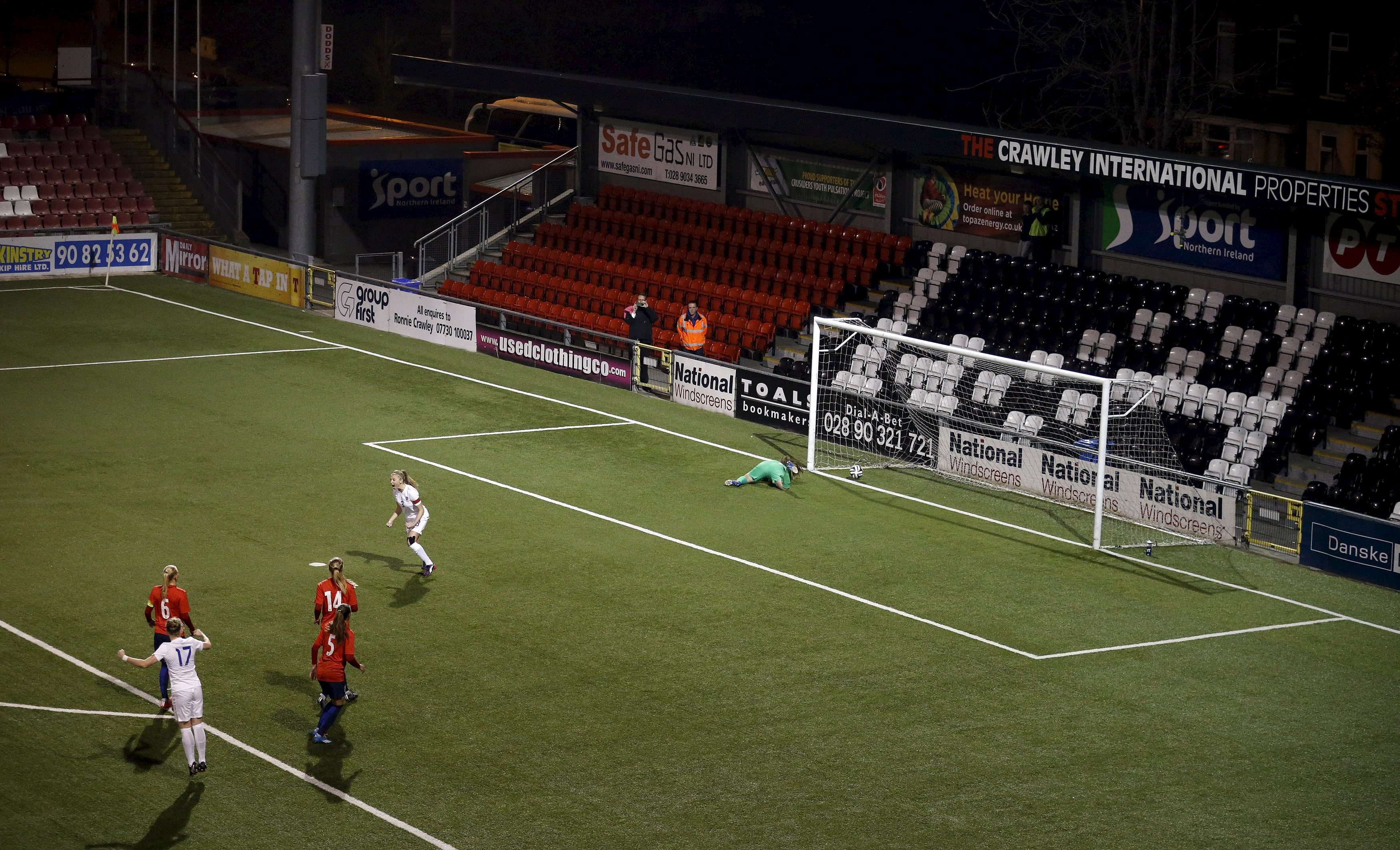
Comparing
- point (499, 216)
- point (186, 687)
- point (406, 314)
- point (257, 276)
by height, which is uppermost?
point (499, 216)

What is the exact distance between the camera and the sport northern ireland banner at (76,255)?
41219mm

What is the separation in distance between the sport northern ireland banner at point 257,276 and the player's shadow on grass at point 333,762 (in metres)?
24.4

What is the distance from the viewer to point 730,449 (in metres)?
28.2

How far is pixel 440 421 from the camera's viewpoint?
29.5 meters

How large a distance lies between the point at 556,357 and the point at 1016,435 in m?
11.1

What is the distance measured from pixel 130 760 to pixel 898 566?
1056 cm

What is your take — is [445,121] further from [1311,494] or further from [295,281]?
[1311,494]

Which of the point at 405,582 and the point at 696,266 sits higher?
the point at 696,266

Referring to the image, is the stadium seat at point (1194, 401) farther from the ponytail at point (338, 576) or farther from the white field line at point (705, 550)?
the ponytail at point (338, 576)

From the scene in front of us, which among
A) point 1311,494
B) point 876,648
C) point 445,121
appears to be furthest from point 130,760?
point 445,121

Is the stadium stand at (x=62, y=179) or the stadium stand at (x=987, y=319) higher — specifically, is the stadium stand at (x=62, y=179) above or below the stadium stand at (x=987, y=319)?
above

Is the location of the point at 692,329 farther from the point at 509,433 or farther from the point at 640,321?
the point at 509,433

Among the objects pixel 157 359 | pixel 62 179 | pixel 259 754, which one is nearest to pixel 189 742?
pixel 259 754

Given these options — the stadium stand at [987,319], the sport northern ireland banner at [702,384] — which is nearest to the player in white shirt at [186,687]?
the stadium stand at [987,319]
